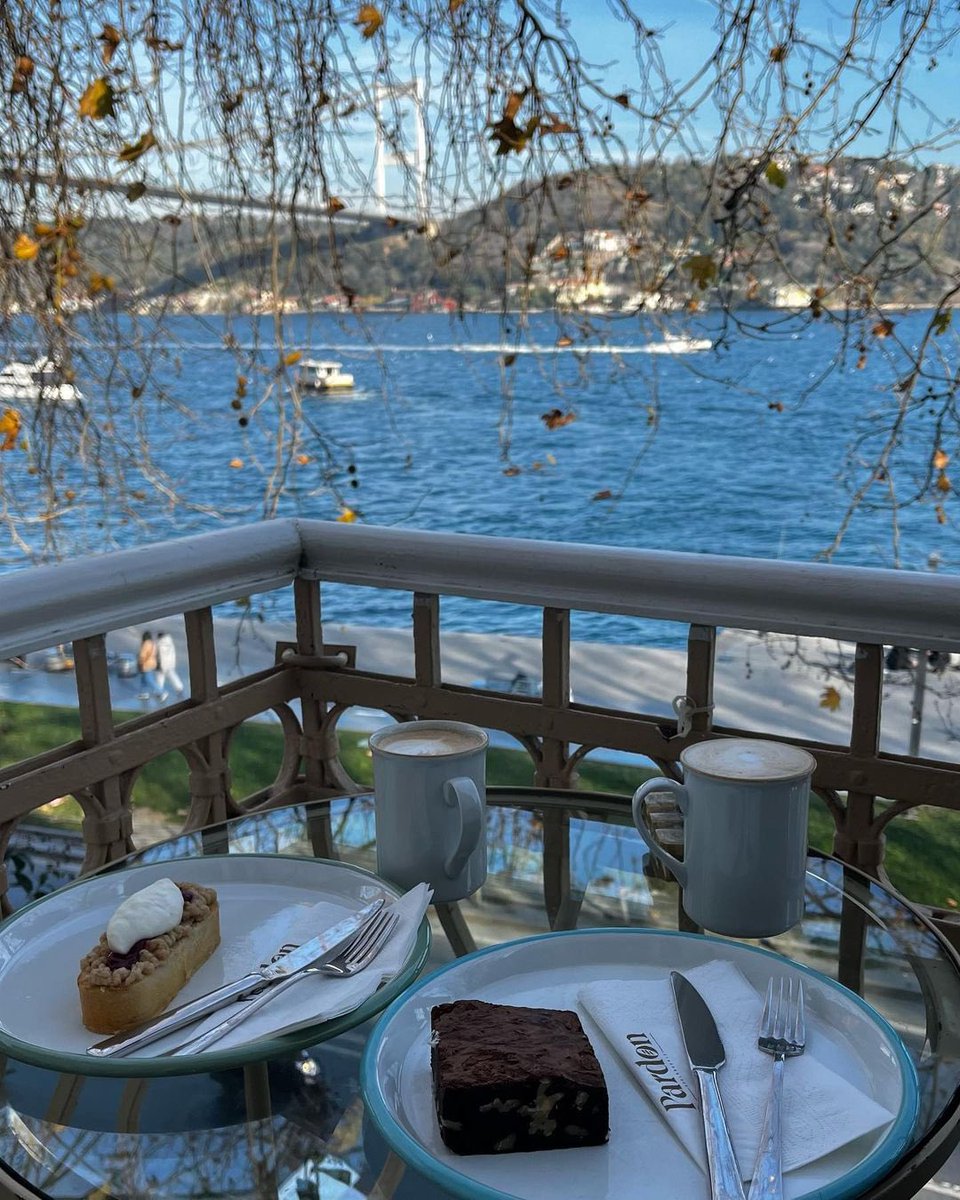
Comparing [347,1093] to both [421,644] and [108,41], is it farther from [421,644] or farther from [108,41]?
[108,41]

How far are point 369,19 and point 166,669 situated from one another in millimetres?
5835

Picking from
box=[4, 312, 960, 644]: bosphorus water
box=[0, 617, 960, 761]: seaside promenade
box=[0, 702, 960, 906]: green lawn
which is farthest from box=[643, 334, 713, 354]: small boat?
box=[4, 312, 960, 644]: bosphorus water

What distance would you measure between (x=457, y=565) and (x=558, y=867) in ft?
1.89

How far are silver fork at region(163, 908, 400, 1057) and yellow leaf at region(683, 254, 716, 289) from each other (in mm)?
1846

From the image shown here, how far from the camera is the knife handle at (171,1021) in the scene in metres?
0.73

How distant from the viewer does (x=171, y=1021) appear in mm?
752

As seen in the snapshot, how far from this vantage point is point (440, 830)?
0.97 m

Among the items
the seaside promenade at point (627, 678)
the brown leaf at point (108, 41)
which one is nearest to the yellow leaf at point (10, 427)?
the brown leaf at point (108, 41)

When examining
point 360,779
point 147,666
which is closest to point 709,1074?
point 360,779

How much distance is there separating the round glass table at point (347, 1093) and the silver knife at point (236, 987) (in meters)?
0.03

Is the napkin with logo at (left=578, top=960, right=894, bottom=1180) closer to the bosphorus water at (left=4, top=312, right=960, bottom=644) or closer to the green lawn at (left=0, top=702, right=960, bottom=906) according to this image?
the green lawn at (left=0, top=702, right=960, bottom=906)


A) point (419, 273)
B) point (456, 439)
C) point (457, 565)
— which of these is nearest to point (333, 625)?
point (419, 273)

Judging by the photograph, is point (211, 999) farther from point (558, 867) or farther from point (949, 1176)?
point (949, 1176)

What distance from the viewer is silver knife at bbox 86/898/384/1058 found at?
→ 0.73 metres
